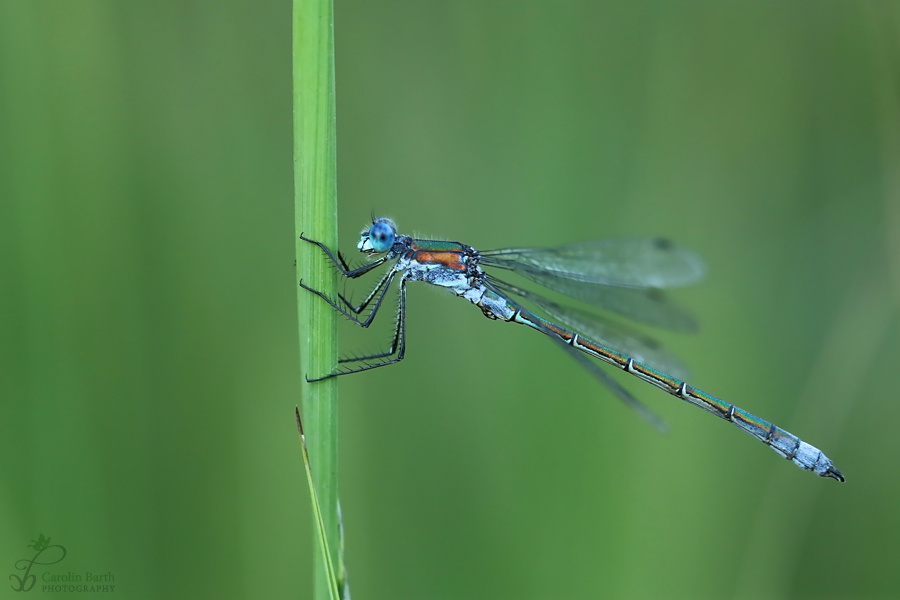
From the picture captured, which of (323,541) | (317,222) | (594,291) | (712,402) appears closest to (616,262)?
(594,291)

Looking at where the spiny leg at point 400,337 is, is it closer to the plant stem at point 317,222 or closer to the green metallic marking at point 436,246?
the green metallic marking at point 436,246

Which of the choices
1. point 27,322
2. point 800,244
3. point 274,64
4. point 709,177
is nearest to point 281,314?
point 27,322

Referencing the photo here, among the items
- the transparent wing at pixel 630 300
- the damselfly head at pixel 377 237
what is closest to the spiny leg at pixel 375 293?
the damselfly head at pixel 377 237

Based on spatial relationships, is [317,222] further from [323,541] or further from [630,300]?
[630,300]

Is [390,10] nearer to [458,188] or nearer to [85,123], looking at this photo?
[458,188]

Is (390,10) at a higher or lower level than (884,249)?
higher

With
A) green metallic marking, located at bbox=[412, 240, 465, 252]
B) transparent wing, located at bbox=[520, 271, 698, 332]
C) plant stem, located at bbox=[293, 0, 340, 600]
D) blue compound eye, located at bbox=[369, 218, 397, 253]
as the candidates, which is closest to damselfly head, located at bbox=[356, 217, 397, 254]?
blue compound eye, located at bbox=[369, 218, 397, 253]
